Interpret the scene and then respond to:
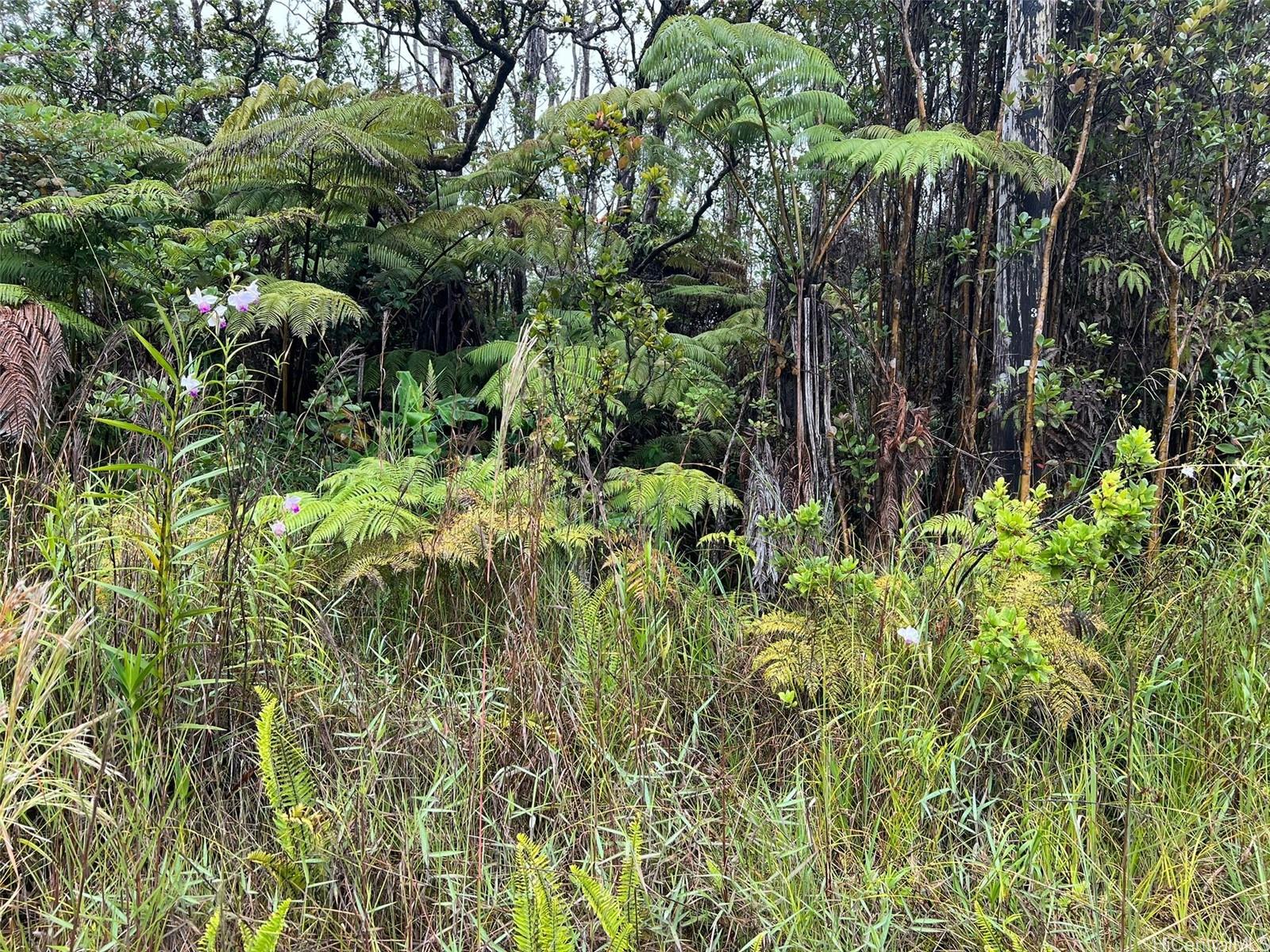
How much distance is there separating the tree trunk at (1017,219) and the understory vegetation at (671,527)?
1.0 inches

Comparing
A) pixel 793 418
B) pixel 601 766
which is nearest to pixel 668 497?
pixel 793 418

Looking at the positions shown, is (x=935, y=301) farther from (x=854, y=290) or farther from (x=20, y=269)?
(x=20, y=269)

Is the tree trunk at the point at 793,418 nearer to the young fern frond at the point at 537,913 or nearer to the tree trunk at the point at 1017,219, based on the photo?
the tree trunk at the point at 1017,219

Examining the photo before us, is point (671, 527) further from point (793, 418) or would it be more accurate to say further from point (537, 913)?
point (537, 913)

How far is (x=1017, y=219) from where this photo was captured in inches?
138

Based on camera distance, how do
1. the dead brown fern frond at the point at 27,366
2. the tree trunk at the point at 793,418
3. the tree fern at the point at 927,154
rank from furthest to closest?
the tree trunk at the point at 793,418
the tree fern at the point at 927,154
the dead brown fern frond at the point at 27,366

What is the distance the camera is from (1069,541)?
79.6 inches

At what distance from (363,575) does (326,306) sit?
163 cm

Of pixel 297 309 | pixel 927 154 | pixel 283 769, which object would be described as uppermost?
pixel 927 154

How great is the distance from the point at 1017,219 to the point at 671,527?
196cm

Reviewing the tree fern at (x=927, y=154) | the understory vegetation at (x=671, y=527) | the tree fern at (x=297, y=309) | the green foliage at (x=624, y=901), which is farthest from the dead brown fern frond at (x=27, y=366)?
the tree fern at (x=927, y=154)

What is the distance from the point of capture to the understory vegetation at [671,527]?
1669 mm

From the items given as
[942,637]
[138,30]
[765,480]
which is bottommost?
[942,637]

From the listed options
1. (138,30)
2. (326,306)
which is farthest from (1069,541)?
(138,30)
